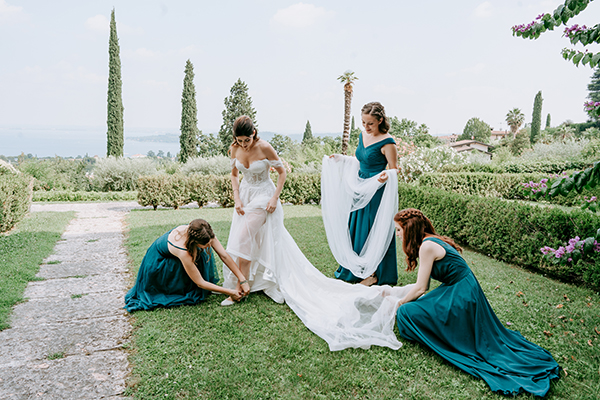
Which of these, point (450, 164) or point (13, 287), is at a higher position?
point (450, 164)

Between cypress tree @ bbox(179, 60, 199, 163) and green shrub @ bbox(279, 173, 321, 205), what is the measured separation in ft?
44.6

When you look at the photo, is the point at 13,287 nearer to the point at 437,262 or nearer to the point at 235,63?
the point at 437,262

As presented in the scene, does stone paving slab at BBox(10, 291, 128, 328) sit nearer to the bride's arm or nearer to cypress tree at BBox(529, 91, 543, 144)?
the bride's arm

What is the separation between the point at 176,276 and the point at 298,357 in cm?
173

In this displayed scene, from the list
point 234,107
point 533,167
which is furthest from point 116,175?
point 533,167

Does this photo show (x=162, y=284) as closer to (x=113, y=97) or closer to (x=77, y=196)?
(x=77, y=196)

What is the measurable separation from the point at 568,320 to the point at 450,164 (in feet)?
49.9

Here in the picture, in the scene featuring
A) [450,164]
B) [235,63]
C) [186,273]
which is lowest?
[186,273]

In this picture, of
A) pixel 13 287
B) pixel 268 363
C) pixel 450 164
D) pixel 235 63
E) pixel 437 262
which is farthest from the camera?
pixel 235 63

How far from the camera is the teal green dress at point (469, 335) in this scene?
2.61 meters

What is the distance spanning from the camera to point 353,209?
4.60 metres

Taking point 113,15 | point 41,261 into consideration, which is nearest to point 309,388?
point 41,261

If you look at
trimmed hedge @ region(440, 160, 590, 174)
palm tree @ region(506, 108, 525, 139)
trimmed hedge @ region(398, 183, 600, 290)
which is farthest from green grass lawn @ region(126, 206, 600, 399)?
palm tree @ region(506, 108, 525, 139)

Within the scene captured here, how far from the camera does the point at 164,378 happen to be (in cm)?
259
